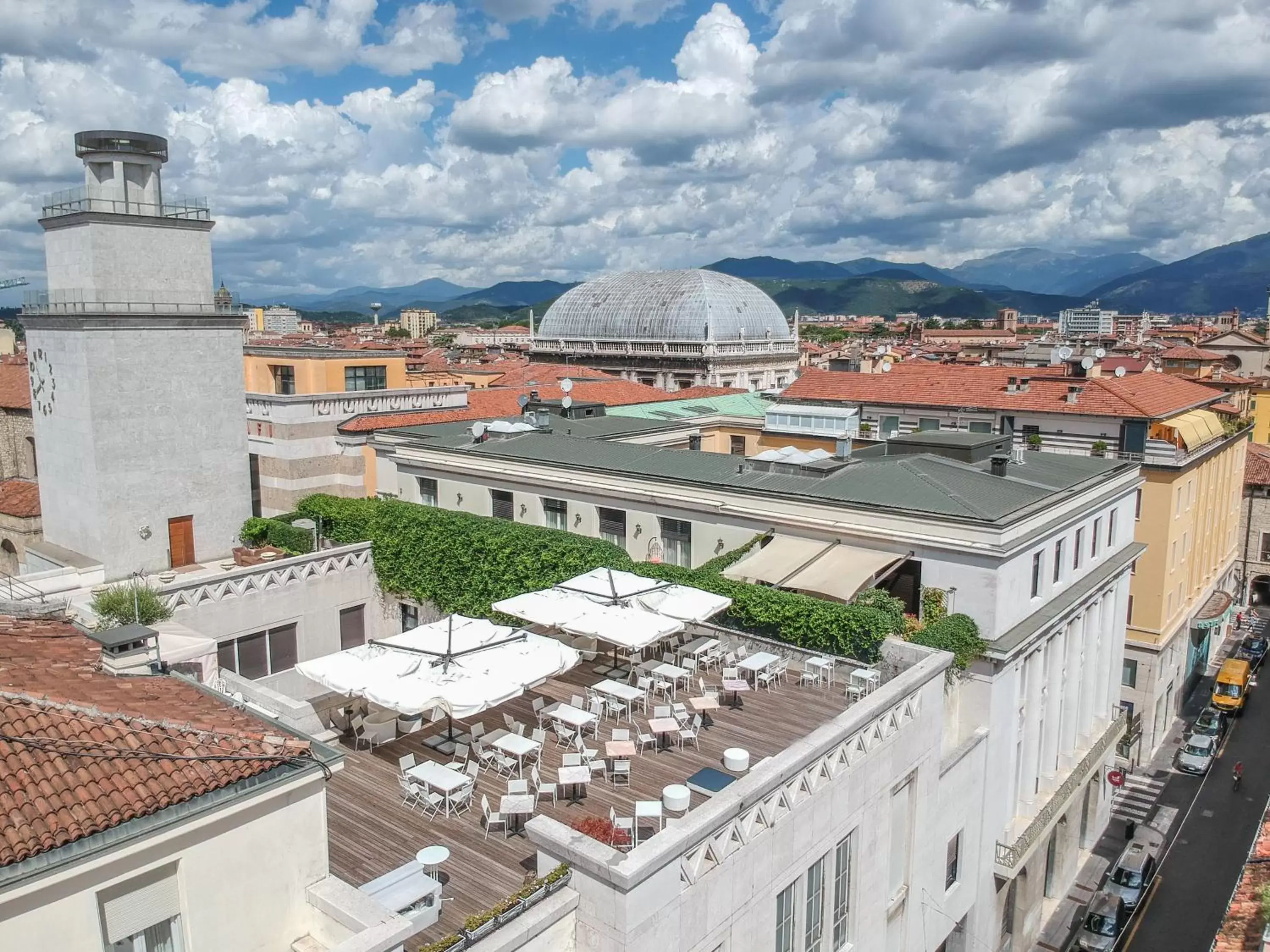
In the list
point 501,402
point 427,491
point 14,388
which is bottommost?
point 427,491

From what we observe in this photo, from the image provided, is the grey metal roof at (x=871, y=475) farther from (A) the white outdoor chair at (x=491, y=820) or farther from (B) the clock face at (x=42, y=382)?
(A) the white outdoor chair at (x=491, y=820)

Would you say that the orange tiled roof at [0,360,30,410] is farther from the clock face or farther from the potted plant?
the potted plant

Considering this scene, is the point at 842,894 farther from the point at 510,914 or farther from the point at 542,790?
the point at 510,914

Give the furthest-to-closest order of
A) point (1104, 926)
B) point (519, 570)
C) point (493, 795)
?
point (1104, 926)
point (519, 570)
point (493, 795)

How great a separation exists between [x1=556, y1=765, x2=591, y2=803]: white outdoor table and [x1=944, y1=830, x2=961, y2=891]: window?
1235cm

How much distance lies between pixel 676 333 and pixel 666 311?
197 inches

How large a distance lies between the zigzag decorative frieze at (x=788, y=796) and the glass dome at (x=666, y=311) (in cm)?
10398

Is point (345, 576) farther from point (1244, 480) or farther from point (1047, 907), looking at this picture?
point (1244, 480)

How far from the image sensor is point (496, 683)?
1714 cm

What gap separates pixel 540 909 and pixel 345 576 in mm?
19620

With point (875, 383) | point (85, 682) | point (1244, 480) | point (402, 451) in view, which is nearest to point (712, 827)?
point (85, 682)

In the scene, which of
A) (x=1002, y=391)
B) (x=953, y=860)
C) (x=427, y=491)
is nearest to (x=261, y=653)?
(x=427, y=491)

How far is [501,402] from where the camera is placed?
5194 cm

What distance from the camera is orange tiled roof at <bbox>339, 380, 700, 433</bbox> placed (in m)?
41.3
